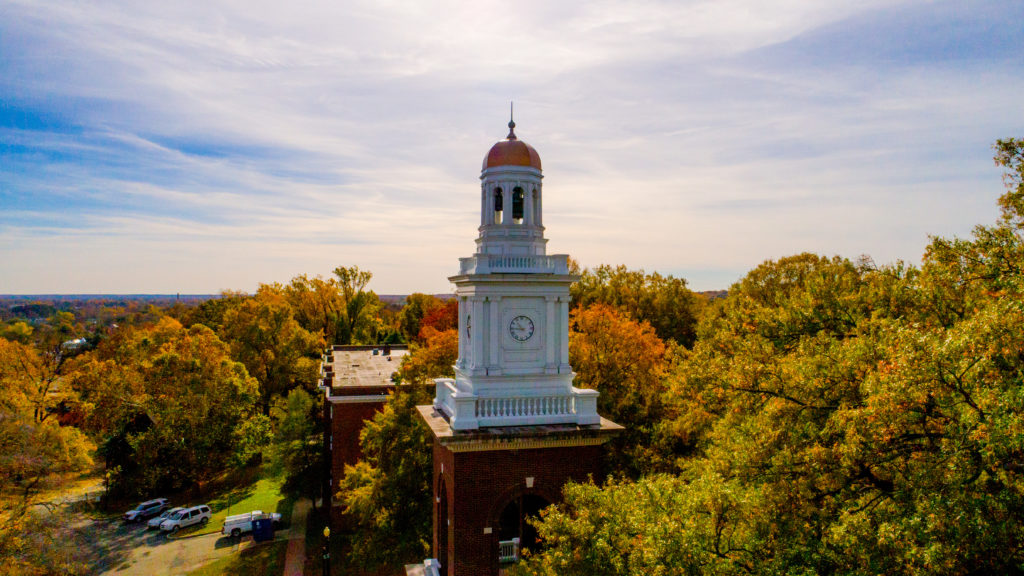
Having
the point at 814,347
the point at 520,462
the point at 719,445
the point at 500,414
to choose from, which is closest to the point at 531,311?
the point at 500,414

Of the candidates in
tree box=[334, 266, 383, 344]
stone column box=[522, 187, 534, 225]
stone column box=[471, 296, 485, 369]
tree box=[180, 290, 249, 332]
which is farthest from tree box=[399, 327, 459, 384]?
tree box=[180, 290, 249, 332]

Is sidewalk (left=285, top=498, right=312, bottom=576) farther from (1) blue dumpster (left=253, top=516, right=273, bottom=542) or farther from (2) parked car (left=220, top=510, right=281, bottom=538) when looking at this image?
(2) parked car (left=220, top=510, right=281, bottom=538)

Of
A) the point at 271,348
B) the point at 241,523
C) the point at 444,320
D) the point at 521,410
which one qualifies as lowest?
the point at 241,523

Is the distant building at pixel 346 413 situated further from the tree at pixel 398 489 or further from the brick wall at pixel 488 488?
the brick wall at pixel 488 488

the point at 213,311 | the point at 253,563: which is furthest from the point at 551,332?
the point at 213,311

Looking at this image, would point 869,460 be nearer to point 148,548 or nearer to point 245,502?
point 148,548

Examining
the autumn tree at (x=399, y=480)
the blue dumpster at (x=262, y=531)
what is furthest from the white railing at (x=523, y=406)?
the blue dumpster at (x=262, y=531)
